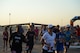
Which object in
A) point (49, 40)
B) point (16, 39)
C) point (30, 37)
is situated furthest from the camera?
point (30, 37)

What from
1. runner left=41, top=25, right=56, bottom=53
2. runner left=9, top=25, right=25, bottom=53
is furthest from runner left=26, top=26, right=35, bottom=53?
runner left=41, top=25, right=56, bottom=53

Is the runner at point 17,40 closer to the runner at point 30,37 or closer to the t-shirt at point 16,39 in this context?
the t-shirt at point 16,39

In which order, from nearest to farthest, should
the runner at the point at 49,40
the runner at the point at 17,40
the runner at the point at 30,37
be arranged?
the runner at the point at 49,40 < the runner at the point at 17,40 < the runner at the point at 30,37

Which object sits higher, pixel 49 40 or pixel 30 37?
pixel 49 40

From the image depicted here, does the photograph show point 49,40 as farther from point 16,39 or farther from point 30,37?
point 30,37

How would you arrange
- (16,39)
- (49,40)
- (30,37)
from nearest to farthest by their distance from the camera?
(49,40) < (16,39) < (30,37)

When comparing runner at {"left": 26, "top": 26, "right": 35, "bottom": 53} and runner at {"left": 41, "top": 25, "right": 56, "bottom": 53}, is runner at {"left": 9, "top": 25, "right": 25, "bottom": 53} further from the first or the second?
runner at {"left": 26, "top": 26, "right": 35, "bottom": 53}

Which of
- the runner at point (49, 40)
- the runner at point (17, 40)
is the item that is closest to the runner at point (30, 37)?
the runner at point (17, 40)

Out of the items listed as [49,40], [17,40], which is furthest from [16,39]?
[49,40]

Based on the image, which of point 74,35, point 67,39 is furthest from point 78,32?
point 67,39

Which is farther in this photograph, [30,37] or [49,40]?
[30,37]

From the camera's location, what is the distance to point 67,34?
590 inches

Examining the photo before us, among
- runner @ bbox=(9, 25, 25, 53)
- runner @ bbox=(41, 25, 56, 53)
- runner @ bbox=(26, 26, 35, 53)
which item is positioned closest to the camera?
runner @ bbox=(41, 25, 56, 53)

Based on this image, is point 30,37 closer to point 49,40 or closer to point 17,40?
point 17,40
